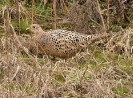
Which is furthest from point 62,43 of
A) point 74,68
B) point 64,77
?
point 64,77

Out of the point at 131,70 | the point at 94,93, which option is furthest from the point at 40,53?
the point at 94,93

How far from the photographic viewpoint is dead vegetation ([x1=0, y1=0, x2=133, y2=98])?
14.8 ft

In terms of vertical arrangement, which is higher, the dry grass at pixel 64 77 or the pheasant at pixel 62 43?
the pheasant at pixel 62 43

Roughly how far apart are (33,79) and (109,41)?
4.63 ft

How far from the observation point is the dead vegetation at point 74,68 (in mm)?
4504

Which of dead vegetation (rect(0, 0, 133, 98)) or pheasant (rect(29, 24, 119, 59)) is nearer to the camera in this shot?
dead vegetation (rect(0, 0, 133, 98))

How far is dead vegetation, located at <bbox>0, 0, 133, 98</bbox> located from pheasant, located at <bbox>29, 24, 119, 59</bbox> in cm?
9

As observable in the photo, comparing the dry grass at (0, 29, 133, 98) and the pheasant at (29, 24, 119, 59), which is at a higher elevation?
the pheasant at (29, 24, 119, 59)

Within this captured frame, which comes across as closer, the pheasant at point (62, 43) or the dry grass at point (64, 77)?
the dry grass at point (64, 77)

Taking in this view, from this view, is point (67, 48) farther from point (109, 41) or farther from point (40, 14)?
point (40, 14)

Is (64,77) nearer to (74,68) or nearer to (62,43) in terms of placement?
(74,68)

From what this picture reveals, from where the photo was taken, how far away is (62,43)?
5539 mm

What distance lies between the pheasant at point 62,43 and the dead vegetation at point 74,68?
0.29ft

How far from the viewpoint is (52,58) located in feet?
19.1
